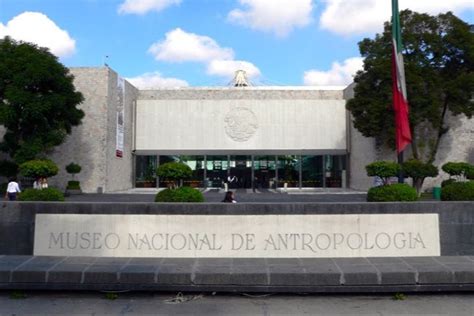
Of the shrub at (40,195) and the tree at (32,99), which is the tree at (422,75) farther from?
the shrub at (40,195)

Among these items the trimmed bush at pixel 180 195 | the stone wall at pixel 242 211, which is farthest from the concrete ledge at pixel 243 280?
the trimmed bush at pixel 180 195

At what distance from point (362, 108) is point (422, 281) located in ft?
81.3

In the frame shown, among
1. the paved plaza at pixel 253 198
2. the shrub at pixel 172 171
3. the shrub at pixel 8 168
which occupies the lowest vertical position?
the paved plaza at pixel 253 198

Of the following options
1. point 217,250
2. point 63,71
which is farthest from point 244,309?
point 63,71

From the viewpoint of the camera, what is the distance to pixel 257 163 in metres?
40.7

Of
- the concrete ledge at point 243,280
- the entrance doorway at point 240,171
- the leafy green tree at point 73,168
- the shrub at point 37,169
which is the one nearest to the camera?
the concrete ledge at point 243,280

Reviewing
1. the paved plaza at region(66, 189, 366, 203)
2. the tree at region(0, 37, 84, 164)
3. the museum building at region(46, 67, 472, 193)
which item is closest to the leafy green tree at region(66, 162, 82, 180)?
the paved plaza at region(66, 189, 366, 203)

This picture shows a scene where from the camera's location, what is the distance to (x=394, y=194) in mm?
9211

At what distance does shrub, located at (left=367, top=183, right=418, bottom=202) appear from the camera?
30.1ft

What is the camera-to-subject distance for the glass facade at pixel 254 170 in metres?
40.4

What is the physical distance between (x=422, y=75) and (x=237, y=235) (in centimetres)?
2530

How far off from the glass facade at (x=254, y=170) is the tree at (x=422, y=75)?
32.0 feet

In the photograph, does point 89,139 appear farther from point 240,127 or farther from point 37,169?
point 37,169

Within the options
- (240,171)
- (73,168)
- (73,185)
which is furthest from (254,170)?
(73,168)
